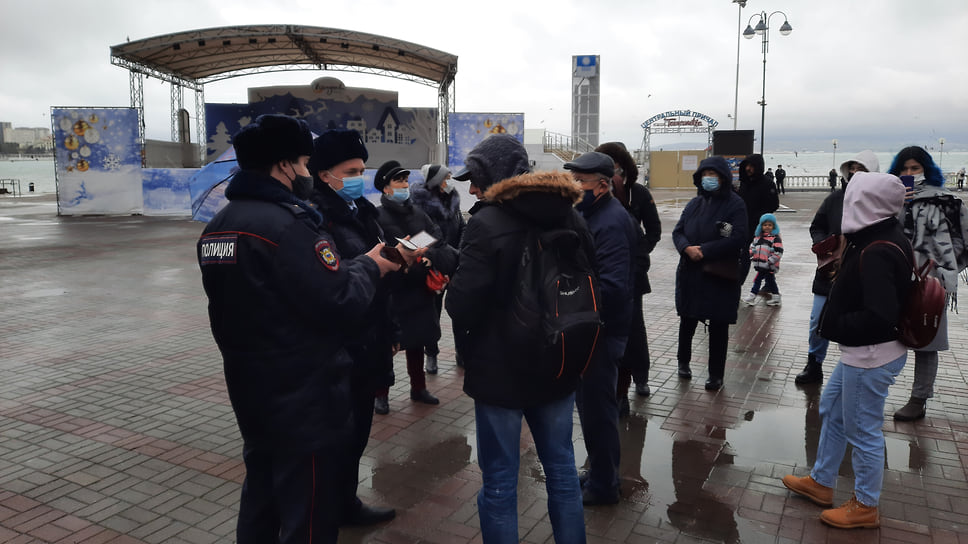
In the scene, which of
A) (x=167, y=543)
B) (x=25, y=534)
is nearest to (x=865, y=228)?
(x=167, y=543)

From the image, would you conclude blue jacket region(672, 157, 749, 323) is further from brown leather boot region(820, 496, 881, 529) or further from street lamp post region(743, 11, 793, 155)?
street lamp post region(743, 11, 793, 155)

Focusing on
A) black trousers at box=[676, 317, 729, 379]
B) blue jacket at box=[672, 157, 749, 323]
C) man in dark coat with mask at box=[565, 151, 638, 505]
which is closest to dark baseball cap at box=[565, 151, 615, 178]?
man in dark coat with mask at box=[565, 151, 638, 505]

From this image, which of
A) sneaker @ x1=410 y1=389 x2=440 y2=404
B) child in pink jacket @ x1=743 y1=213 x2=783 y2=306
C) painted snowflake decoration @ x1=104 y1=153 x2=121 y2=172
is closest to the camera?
sneaker @ x1=410 y1=389 x2=440 y2=404

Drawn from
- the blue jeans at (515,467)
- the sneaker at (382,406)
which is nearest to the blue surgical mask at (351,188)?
the blue jeans at (515,467)

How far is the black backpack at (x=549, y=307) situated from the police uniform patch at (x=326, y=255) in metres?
0.70

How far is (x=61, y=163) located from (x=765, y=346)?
80.8 feet

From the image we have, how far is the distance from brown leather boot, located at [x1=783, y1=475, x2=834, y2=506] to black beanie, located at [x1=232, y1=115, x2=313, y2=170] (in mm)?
3244

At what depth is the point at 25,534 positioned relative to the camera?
3455 mm

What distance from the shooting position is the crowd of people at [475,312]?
235cm

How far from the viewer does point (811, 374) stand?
5840 millimetres

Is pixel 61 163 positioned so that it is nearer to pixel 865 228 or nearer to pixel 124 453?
pixel 124 453

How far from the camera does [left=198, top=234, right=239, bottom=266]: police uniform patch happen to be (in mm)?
2271

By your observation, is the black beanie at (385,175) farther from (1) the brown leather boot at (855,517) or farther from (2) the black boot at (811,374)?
(2) the black boot at (811,374)

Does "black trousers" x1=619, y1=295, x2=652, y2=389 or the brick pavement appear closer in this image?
the brick pavement
